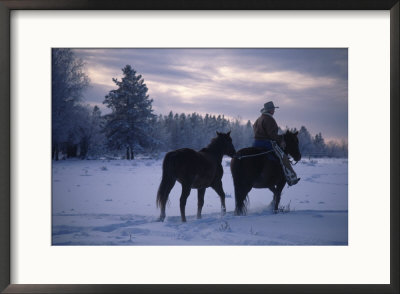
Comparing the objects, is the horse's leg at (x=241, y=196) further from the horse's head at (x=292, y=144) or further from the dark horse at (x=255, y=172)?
the horse's head at (x=292, y=144)

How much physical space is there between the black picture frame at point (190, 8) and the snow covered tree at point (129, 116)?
1.03m

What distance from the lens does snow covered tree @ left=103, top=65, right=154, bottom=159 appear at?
5398mm

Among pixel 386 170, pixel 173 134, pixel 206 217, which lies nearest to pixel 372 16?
pixel 386 170

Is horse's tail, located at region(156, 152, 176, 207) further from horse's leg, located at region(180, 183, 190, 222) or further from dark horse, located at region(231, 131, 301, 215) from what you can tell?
dark horse, located at region(231, 131, 301, 215)

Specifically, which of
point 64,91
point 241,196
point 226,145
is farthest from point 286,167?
point 64,91

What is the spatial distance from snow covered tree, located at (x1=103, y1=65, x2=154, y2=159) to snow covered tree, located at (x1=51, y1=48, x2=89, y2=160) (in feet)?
1.48

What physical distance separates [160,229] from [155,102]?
1.84 metres

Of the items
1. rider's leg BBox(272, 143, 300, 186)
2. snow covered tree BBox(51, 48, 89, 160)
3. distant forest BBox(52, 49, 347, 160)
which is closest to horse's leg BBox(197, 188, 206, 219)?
distant forest BBox(52, 49, 347, 160)

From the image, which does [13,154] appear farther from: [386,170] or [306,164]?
[386,170]

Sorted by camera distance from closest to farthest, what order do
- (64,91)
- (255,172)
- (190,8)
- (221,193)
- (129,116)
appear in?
(190,8) < (64,91) < (129,116) < (221,193) < (255,172)

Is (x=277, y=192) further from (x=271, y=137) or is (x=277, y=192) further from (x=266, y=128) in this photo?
(x=266, y=128)

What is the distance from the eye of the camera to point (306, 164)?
5.65 meters

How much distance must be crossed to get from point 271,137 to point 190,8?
220 cm

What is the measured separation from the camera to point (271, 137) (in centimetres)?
567
